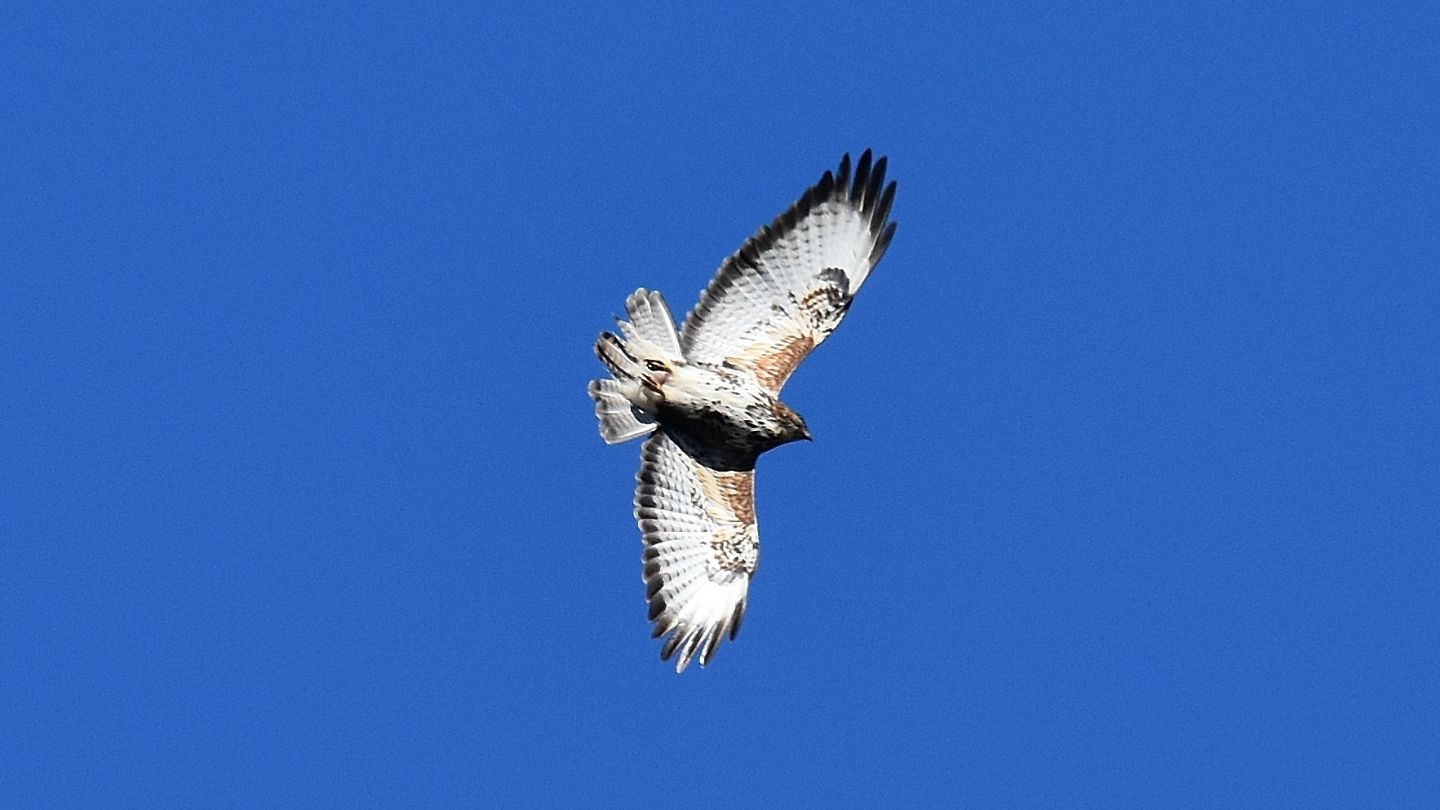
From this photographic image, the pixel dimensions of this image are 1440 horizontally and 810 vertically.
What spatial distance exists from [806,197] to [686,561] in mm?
2579

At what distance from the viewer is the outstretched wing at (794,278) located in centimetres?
1463

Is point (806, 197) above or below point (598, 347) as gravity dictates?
above

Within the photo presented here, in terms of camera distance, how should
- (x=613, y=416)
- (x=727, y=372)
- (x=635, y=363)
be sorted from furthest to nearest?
(x=613, y=416), (x=727, y=372), (x=635, y=363)

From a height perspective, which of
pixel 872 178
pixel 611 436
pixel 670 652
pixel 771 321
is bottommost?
pixel 670 652

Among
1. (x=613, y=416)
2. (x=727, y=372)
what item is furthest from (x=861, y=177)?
(x=613, y=416)

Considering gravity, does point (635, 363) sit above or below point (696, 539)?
above

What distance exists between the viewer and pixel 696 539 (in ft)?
48.0

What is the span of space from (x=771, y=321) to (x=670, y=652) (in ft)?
7.68

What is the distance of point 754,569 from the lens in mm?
14688

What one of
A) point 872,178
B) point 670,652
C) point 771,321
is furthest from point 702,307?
point 670,652

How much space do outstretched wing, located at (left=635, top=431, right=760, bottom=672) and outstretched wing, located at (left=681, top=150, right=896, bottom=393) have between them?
73cm

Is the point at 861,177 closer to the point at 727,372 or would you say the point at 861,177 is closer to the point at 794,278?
the point at 794,278

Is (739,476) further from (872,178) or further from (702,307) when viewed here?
(872,178)

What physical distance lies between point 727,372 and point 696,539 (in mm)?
1163
